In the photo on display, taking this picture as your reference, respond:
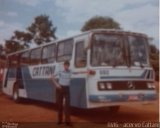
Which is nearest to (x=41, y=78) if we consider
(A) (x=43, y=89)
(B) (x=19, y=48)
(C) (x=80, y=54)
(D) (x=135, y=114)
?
(A) (x=43, y=89)

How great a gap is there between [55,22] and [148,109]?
3107mm

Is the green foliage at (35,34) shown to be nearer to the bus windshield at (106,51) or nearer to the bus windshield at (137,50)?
the bus windshield at (106,51)

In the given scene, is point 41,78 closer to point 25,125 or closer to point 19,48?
point 19,48

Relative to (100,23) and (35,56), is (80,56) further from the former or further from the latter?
(35,56)

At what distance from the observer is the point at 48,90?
885 cm

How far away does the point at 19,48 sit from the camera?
8.81m

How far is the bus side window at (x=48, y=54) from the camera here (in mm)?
8757

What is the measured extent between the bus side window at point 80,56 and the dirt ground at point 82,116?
41.9 inches

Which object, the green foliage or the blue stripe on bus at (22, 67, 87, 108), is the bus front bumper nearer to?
the blue stripe on bus at (22, 67, 87, 108)

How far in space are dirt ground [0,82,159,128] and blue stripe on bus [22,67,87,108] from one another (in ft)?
0.92

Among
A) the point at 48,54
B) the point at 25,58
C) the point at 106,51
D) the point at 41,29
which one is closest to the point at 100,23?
the point at 106,51

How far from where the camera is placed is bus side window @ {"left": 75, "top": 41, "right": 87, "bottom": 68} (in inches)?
296

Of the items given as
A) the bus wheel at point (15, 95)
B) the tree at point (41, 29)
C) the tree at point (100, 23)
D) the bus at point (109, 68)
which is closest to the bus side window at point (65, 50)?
the bus at point (109, 68)

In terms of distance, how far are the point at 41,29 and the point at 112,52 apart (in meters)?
1.41
